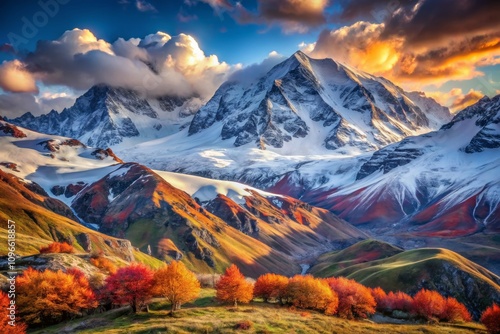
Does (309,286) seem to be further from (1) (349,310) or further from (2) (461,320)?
(2) (461,320)

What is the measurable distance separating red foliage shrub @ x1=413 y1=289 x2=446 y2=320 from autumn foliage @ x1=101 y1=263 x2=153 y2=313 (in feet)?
237

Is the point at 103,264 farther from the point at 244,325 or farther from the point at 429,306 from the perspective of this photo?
the point at 429,306

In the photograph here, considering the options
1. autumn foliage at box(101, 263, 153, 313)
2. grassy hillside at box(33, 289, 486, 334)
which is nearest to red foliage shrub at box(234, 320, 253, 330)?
grassy hillside at box(33, 289, 486, 334)

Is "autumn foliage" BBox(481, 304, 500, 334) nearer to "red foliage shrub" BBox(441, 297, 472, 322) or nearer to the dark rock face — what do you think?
"red foliage shrub" BBox(441, 297, 472, 322)

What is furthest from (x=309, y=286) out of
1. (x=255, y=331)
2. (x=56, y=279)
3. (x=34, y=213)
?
(x=34, y=213)

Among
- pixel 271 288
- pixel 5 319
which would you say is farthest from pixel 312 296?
pixel 5 319

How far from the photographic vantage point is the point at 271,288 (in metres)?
101

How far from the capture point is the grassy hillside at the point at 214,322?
65531 millimetres


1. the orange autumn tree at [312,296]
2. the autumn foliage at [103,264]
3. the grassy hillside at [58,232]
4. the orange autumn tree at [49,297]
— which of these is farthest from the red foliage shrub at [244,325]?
the grassy hillside at [58,232]

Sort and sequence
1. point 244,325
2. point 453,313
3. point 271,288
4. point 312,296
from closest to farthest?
point 244,325
point 312,296
point 271,288
point 453,313

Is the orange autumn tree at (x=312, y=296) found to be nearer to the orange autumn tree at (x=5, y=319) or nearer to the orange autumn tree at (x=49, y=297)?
the orange autumn tree at (x=49, y=297)

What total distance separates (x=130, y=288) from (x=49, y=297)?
14683 mm

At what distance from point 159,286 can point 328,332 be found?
3506cm

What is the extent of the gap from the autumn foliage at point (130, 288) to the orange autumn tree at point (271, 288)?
31.6 m
